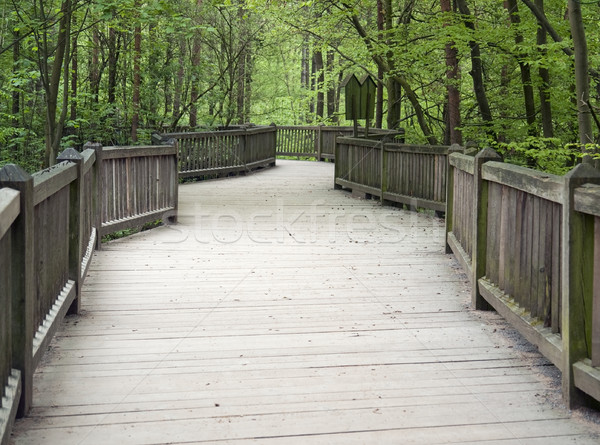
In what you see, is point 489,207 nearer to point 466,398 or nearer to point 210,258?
point 466,398

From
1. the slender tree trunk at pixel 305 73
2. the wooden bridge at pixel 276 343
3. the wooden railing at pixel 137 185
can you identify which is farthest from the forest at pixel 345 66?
the slender tree trunk at pixel 305 73

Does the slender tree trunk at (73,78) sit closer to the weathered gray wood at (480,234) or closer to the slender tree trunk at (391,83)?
the slender tree trunk at (391,83)

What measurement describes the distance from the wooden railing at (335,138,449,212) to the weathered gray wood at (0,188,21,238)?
863 centimetres

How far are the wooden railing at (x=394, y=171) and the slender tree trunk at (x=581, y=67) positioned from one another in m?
2.19

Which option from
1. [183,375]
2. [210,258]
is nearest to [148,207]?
[210,258]

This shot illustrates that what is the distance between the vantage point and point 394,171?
13.1 meters

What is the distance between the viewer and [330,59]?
113 ft

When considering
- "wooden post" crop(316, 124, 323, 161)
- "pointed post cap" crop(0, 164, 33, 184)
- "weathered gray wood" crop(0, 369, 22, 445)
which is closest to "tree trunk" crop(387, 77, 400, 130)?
"wooden post" crop(316, 124, 323, 161)

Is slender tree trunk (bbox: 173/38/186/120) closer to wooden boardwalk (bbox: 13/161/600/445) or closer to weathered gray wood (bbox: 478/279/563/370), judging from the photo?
wooden boardwalk (bbox: 13/161/600/445)

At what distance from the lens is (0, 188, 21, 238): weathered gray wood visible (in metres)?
2.88

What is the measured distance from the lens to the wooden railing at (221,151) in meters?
→ 17.0

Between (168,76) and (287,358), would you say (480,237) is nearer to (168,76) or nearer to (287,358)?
(287,358)

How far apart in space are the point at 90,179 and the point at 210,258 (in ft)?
5.25

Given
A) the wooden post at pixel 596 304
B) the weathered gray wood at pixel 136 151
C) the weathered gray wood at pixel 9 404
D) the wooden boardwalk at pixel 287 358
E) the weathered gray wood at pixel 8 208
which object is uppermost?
the weathered gray wood at pixel 136 151
